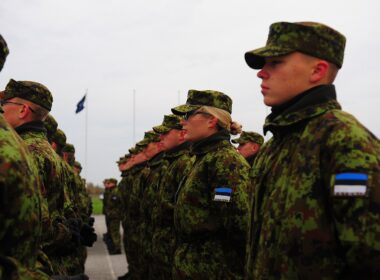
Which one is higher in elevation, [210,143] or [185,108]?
[185,108]

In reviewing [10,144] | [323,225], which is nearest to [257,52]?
[323,225]

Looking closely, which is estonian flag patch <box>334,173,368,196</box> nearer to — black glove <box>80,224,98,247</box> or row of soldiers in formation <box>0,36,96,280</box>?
row of soldiers in formation <box>0,36,96,280</box>

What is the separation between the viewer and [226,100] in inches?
226

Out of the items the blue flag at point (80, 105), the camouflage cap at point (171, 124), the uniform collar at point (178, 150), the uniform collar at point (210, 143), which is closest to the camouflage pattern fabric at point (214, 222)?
the uniform collar at point (210, 143)

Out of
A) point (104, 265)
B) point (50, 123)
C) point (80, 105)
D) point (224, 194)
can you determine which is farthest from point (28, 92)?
point (80, 105)

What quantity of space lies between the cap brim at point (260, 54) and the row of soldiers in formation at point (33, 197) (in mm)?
1359

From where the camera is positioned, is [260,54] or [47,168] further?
[47,168]

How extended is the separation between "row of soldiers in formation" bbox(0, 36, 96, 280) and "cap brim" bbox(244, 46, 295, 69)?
4.46 ft

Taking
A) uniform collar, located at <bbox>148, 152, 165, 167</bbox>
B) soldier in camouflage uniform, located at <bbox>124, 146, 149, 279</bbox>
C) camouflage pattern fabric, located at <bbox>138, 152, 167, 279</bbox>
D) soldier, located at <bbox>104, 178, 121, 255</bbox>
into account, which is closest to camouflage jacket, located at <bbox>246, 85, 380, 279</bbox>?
camouflage pattern fabric, located at <bbox>138, 152, 167, 279</bbox>

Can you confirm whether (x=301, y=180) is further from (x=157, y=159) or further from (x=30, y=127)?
(x=157, y=159)

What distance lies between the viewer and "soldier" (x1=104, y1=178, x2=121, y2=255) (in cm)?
1689

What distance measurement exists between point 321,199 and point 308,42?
89cm

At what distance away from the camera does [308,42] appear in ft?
9.69

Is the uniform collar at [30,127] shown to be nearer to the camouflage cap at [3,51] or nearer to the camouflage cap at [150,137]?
the camouflage cap at [3,51]
